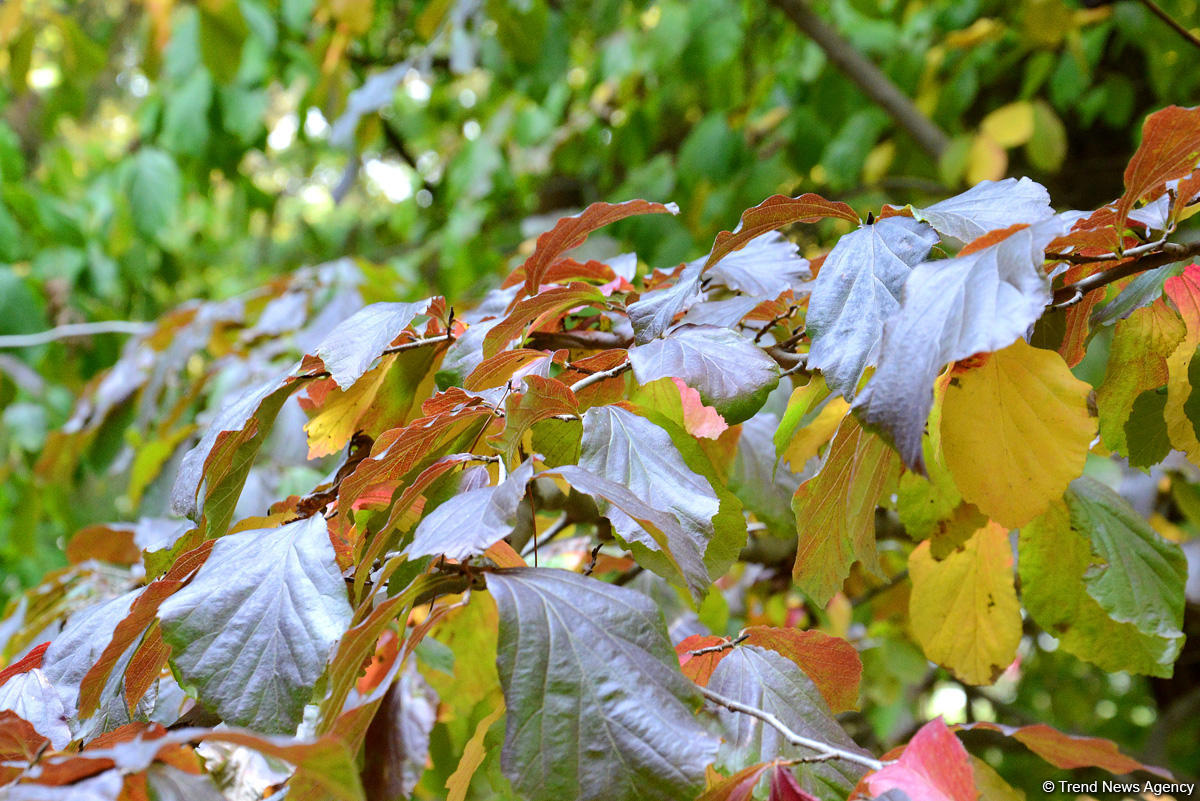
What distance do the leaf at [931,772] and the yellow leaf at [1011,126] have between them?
152cm

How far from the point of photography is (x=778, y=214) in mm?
441

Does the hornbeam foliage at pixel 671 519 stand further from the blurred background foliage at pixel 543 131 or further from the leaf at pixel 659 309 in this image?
the blurred background foliage at pixel 543 131

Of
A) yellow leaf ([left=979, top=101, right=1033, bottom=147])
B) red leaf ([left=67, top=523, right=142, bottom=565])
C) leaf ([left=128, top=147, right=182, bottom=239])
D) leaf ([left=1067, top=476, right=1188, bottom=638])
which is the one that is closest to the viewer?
leaf ([left=1067, top=476, right=1188, bottom=638])

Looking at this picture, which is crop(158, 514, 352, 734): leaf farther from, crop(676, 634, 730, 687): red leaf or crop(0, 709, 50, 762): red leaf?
crop(676, 634, 730, 687): red leaf

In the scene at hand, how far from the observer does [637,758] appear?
12.1 inches

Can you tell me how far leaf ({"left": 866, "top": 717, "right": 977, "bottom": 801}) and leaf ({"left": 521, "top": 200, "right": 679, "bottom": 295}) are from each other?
0.87 ft

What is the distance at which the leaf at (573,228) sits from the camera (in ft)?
1.56

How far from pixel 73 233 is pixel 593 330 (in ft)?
5.54

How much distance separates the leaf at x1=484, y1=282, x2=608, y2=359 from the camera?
47 cm

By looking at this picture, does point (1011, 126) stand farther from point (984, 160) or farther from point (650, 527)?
point (650, 527)

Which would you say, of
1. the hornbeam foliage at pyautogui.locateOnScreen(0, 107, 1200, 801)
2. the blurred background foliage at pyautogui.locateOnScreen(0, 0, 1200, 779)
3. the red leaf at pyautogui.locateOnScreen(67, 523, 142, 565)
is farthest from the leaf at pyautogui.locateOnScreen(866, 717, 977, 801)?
the blurred background foliage at pyautogui.locateOnScreen(0, 0, 1200, 779)

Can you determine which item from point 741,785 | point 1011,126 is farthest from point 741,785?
point 1011,126

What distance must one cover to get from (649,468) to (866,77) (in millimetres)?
1395

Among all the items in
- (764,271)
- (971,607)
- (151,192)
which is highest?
(151,192)
